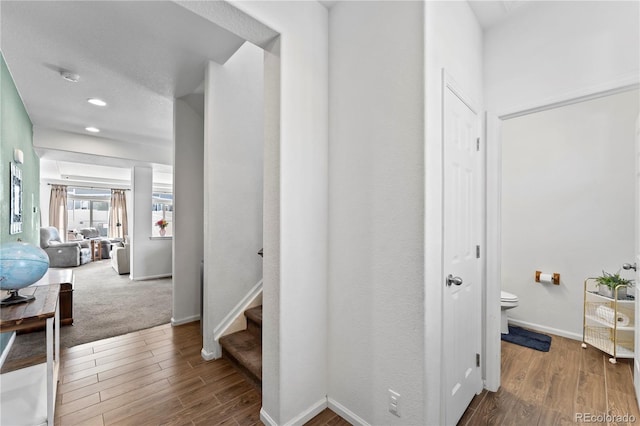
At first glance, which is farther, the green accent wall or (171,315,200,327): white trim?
(171,315,200,327): white trim

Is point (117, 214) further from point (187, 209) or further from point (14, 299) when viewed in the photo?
point (14, 299)

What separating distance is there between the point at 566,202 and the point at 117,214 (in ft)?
39.4

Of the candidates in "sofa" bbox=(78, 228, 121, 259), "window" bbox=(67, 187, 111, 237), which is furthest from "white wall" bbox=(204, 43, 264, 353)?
"window" bbox=(67, 187, 111, 237)

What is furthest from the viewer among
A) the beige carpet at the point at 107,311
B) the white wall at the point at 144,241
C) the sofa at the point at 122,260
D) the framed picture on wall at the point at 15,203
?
the sofa at the point at 122,260

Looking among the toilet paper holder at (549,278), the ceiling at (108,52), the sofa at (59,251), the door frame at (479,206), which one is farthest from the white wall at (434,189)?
the sofa at (59,251)

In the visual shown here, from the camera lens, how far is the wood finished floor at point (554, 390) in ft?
5.85

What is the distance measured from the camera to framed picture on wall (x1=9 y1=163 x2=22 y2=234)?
2.69 metres

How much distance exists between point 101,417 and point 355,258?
192 cm

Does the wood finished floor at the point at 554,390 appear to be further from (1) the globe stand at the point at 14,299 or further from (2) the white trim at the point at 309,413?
(1) the globe stand at the point at 14,299

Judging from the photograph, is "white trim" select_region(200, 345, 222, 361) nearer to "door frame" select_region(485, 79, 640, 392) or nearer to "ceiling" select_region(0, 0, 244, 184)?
"door frame" select_region(485, 79, 640, 392)

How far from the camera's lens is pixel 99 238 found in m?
9.03

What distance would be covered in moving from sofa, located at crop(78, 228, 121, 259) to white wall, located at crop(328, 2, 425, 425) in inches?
376

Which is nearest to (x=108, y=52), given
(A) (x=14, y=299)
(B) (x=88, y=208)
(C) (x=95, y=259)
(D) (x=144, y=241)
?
(A) (x=14, y=299)

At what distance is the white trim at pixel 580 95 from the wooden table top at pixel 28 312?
10.4ft
